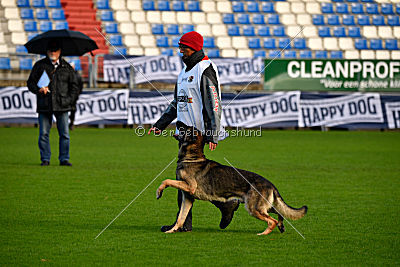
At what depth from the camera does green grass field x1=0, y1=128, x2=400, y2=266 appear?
564 cm

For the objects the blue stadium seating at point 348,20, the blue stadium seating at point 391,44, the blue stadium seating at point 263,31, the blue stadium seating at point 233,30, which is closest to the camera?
the blue stadium seating at point 233,30

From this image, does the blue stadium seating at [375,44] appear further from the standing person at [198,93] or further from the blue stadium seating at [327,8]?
the standing person at [198,93]

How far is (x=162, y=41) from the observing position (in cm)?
2756

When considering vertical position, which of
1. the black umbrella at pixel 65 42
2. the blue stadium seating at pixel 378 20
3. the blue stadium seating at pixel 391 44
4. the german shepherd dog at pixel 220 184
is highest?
the blue stadium seating at pixel 378 20

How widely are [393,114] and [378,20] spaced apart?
817 cm

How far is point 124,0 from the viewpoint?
94.6 feet

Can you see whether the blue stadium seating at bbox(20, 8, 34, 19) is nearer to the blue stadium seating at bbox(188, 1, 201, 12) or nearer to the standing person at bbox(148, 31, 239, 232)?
the blue stadium seating at bbox(188, 1, 201, 12)

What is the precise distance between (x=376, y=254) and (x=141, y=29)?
75.1 ft

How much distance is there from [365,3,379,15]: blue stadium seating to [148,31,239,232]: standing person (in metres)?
26.1

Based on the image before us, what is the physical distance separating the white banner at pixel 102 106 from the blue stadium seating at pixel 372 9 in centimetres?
1340

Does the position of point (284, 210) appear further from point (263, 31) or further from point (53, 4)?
point (263, 31)

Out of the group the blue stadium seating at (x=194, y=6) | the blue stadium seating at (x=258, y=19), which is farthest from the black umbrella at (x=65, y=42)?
the blue stadium seating at (x=258, y=19)

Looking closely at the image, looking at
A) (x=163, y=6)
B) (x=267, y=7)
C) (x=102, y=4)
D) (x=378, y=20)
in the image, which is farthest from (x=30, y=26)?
(x=378, y=20)

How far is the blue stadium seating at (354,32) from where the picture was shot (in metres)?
30.0
